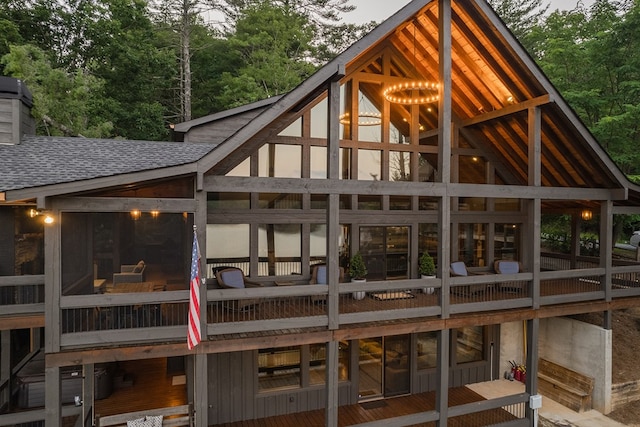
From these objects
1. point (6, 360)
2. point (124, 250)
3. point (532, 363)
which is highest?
point (124, 250)

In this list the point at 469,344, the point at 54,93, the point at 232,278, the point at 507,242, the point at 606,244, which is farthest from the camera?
the point at 54,93

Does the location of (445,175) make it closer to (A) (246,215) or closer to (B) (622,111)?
(A) (246,215)

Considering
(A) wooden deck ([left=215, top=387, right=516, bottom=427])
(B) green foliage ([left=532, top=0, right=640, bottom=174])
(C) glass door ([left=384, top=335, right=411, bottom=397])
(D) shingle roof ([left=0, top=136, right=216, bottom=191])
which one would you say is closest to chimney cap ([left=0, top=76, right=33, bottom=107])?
(D) shingle roof ([left=0, top=136, right=216, bottom=191])

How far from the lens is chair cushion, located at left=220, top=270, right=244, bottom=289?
861cm

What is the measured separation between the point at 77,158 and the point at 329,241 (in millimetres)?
6186

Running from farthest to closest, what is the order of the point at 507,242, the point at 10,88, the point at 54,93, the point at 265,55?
the point at 265,55
the point at 54,93
the point at 507,242
the point at 10,88

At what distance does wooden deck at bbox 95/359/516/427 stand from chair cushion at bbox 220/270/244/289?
11.0 ft

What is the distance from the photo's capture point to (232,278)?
8.72 m

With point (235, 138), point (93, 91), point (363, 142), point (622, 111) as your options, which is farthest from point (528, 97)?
point (93, 91)

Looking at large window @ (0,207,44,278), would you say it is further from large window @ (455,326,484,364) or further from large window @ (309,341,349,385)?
large window @ (455,326,484,364)

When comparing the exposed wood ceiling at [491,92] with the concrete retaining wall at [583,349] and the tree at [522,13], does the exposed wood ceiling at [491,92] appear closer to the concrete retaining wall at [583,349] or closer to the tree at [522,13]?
the concrete retaining wall at [583,349]

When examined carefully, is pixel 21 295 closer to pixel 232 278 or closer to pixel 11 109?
pixel 232 278

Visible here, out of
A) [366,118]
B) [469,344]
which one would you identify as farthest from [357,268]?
[469,344]

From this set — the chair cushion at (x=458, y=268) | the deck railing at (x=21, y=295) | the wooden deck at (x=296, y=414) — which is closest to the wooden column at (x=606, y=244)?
the chair cushion at (x=458, y=268)
